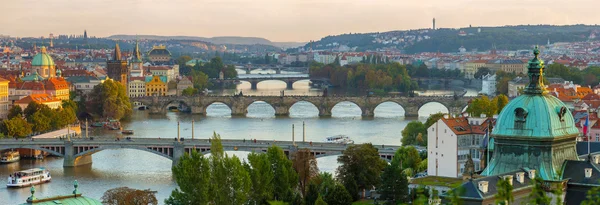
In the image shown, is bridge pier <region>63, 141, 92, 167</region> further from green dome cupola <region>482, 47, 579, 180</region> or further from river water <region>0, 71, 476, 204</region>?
green dome cupola <region>482, 47, 579, 180</region>

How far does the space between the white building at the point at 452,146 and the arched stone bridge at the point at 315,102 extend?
27.6 meters

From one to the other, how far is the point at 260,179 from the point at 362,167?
3.73m

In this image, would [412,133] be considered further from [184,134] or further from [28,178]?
[28,178]

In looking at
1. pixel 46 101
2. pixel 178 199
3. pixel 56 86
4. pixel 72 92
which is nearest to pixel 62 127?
pixel 46 101

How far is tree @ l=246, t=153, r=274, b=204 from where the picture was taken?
22656 mm

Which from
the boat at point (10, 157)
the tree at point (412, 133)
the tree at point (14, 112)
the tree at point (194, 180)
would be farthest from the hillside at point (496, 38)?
the tree at point (194, 180)

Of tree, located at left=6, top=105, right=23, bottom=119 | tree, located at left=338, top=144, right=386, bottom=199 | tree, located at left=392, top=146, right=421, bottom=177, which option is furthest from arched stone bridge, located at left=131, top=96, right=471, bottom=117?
tree, located at left=338, top=144, right=386, bottom=199

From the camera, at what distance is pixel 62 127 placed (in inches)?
1818

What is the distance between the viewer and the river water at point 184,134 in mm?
30364

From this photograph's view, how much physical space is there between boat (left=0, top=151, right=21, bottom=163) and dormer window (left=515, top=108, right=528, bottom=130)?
77.3ft

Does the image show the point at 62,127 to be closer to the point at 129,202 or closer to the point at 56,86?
the point at 56,86

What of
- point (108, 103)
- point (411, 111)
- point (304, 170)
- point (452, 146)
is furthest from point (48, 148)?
point (411, 111)

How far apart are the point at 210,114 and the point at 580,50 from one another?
288ft

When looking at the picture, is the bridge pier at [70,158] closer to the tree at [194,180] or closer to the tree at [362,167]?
the tree at [362,167]
